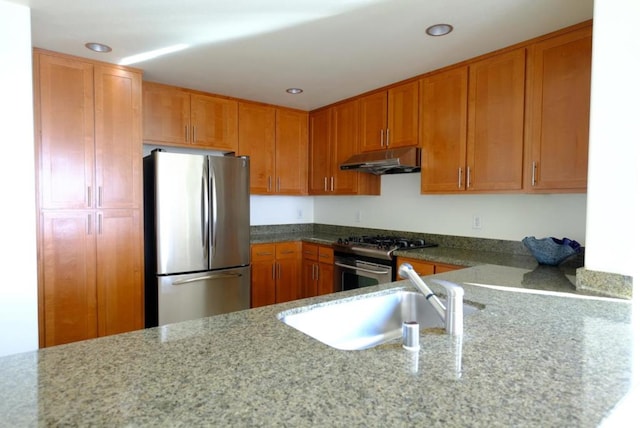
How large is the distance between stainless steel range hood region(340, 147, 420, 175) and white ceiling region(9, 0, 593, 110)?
634mm

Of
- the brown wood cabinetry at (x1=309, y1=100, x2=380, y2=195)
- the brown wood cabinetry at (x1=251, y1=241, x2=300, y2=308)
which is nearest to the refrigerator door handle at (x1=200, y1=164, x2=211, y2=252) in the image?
the brown wood cabinetry at (x1=251, y1=241, x2=300, y2=308)

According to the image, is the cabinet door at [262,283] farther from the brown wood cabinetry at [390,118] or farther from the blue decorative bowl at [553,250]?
the blue decorative bowl at [553,250]

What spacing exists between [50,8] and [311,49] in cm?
151

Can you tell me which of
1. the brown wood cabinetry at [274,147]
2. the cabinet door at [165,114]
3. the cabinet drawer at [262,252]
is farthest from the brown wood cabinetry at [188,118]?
the cabinet drawer at [262,252]

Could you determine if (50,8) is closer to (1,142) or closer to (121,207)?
(1,142)

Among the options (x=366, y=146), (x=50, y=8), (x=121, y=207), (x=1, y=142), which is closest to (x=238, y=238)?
(x=121, y=207)

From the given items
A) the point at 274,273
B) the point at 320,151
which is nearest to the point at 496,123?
the point at 320,151

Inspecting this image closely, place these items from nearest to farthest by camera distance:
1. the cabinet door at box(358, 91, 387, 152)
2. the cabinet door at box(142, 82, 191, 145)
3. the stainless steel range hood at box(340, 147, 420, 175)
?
the stainless steel range hood at box(340, 147, 420, 175), the cabinet door at box(142, 82, 191, 145), the cabinet door at box(358, 91, 387, 152)

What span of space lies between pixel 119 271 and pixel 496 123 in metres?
2.99

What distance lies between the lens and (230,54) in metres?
2.60

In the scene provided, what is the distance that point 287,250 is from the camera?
Result: 377 cm

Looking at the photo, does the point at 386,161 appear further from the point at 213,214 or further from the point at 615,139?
the point at 615,139

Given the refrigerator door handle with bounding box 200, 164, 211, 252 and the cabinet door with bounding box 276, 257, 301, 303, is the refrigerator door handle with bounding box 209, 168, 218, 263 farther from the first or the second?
the cabinet door with bounding box 276, 257, 301, 303

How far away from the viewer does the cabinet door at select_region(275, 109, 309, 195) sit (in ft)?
13.3
